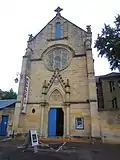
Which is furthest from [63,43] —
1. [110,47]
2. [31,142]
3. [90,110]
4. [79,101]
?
[31,142]

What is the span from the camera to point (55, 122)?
15.7m

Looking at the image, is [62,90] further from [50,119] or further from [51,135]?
[51,135]

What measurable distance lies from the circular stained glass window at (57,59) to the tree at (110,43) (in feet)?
13.4

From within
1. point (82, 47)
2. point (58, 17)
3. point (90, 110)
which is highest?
point (58, 17)

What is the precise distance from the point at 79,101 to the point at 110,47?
667 centimetres

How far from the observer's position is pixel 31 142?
8.63m

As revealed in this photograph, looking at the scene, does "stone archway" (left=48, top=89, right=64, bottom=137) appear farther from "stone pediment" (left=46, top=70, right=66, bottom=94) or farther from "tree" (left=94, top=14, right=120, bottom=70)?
"tree" (left=94, top=14, right=120, bottom=70)

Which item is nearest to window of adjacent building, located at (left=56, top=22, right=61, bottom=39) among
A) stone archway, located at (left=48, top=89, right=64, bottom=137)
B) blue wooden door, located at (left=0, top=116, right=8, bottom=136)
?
stone archway, located at (left=48, top=89, right=64, bottom=137)

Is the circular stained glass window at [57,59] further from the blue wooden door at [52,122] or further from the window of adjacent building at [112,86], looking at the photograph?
the window of adjacent building at [112,86]

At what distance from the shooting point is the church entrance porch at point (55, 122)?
50.6 ft

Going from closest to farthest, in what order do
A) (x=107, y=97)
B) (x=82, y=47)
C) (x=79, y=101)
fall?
(x=79, y=101) < (x=82, y=47) < (x=107, y=97)

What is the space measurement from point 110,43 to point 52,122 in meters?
10.5

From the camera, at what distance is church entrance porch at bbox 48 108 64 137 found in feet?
50.6

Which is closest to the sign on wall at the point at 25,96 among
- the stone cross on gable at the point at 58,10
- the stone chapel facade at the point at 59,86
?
the stone chapel facade at the point at 59,86
